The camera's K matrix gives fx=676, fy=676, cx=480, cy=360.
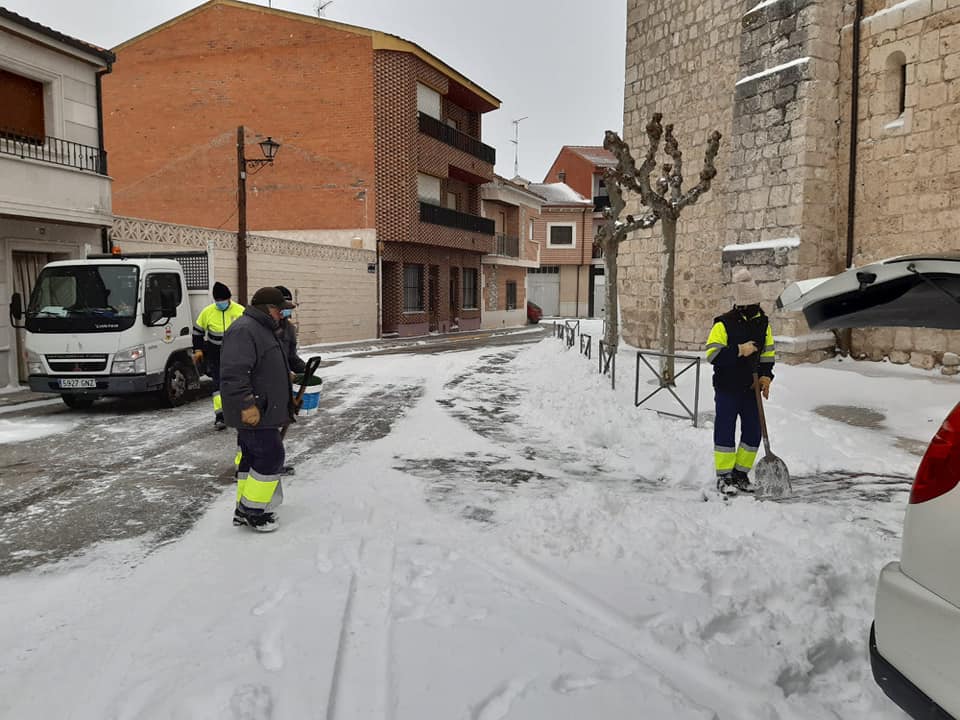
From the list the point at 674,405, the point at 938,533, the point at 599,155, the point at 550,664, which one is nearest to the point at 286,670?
the point at 550,664

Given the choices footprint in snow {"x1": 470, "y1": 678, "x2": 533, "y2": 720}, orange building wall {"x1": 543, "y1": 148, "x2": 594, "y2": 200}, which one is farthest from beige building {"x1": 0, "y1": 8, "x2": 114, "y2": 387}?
orange building wall {"x1": 543, "y1": 148, "x2": 594, "y2": 200}

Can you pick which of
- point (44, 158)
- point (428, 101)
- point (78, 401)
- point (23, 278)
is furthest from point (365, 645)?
point (428, 101)

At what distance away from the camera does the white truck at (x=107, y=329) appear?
8961mm

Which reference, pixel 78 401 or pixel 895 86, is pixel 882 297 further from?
pixel 78 401

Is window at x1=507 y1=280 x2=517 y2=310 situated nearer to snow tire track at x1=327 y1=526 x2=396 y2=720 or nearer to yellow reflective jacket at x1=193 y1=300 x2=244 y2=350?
yellow reflective jacket at x1=193 y1=300 x2=244 y2=350

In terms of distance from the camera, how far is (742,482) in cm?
550

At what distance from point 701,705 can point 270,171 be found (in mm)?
26219

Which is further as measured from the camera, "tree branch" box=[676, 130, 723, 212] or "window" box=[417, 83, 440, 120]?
"window" box=[417, 83, 440, 120]

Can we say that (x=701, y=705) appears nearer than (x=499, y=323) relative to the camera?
Yes

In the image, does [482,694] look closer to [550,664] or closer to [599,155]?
[550,664]

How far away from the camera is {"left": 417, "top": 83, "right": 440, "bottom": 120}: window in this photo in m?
27.1

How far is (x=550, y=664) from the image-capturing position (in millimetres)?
2820

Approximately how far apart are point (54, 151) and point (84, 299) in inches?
202

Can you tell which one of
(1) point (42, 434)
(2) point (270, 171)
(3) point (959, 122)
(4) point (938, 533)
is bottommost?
(1) point (42, 434)
